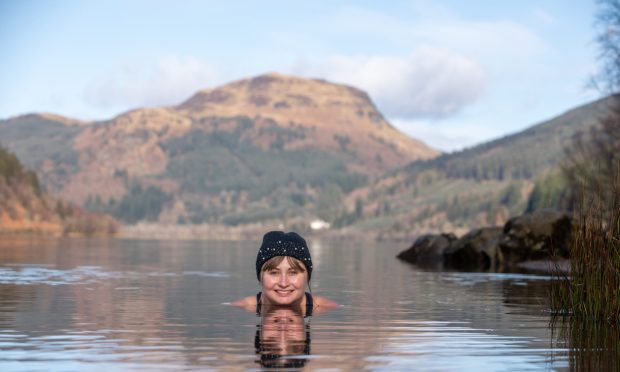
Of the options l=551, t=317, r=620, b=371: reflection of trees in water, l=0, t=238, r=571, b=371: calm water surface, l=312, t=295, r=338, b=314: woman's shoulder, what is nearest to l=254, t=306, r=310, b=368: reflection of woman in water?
l=0, t=238, r=571, b=371: calm water surface

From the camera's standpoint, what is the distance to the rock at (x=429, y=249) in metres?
60.2

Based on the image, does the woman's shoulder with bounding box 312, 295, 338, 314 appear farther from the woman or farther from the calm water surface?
the woman

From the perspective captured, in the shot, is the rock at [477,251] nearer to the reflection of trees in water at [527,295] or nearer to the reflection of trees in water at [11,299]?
the reflection of trees in water at [527,295]

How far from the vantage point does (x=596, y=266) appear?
16.5 metres

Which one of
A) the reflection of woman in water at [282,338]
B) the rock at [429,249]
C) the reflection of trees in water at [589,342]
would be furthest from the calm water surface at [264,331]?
the rock at [429,249]

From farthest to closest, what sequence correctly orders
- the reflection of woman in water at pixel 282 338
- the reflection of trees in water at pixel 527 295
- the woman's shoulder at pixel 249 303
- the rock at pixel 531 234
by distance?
the rock at pixel 531 234, the reflection of trees in water at pixel 527 295, the woman's shoulder at pixel 249 303, the reflection of woman in water at pixel 282 338

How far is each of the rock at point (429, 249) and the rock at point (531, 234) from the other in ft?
27.2

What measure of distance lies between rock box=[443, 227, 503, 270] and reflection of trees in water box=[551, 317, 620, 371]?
32.7m

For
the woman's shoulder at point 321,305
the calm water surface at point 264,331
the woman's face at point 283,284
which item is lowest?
the calm water surface at point 264,331

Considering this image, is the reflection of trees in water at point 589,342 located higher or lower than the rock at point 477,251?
lower

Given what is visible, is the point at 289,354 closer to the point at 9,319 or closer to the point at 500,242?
the point at 9,319

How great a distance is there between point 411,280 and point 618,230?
18400mm

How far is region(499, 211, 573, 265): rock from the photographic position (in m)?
49.4

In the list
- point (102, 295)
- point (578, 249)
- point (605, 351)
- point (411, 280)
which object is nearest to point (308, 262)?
point (578, 249)
